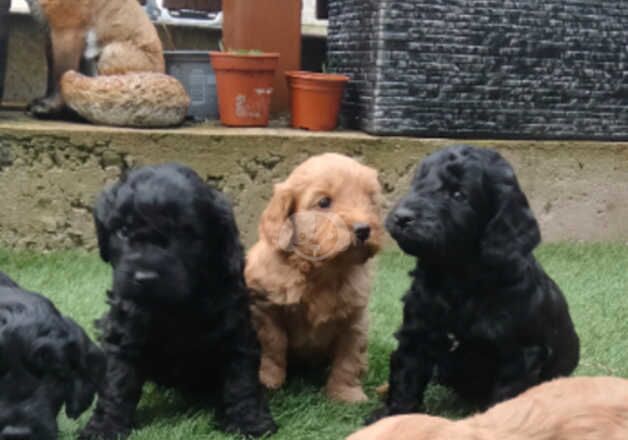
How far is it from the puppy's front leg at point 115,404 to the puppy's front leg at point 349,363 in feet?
2.89

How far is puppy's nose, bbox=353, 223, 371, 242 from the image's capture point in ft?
10.7

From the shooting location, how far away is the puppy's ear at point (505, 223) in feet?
10.2

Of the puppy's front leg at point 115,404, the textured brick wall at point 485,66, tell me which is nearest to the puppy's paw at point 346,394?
the puppy's front leg at point 115,404

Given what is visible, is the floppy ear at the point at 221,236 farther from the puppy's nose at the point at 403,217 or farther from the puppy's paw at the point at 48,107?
the puppy's paw at the point at 48,107

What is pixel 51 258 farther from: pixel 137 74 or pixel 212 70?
pixel 212 70

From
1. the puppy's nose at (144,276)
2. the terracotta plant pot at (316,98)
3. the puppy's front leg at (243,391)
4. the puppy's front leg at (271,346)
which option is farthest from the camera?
the terracotta plant pot at (316,98)

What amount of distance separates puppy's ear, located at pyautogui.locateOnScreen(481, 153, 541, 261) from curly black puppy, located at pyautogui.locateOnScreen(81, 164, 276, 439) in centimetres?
94

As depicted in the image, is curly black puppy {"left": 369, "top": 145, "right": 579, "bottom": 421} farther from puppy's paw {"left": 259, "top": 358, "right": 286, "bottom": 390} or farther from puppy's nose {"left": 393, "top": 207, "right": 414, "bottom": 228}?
puppy's paw {"left": 259, "top": 358, "right": 286, "bottom": 390}

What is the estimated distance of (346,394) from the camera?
362 centimetres

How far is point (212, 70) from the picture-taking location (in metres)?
6.36

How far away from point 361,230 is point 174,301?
2.48ft

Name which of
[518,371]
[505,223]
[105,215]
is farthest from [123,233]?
[518,371]

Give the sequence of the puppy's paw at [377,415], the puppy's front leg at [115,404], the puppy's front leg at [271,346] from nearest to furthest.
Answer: the puppy's front leg at [115,404] → the puppy's paw at [377,415] → the puppy's front leg at [271,346]

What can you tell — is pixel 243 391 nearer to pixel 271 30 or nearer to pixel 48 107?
pixel 48 107
